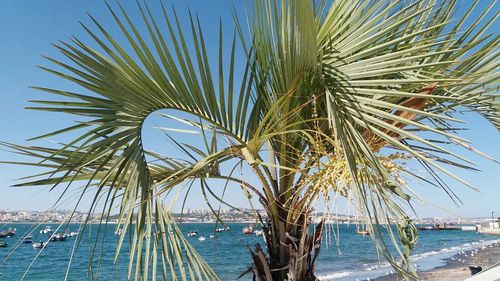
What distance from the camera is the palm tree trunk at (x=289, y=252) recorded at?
1853 mm

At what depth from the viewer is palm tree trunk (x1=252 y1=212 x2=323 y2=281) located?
1.85m

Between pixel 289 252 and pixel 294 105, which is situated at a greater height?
pixel 294 105

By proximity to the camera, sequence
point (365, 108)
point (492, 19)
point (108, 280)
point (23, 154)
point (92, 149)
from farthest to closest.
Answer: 1. point (108, 280)
2. point (492, 19)
3. point (23, 154)
4. point (92, 149)
5. point (365, 108)

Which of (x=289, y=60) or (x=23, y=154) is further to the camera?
(x=23, y=154)

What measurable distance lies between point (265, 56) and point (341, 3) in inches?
14.9

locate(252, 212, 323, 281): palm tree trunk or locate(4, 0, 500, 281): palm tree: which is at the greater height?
locate(4, 0, 500, 281): palm tree

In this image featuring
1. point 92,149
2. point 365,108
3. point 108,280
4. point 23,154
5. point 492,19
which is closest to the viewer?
point 365,108

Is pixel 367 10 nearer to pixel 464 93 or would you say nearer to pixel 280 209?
pixel 464 93

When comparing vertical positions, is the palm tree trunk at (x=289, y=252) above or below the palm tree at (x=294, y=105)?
below

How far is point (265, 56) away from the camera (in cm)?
169

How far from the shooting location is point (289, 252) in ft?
6.14

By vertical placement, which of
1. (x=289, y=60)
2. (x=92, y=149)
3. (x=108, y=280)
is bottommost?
(x=108, y=280)

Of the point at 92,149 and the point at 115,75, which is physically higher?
the point at 115,75

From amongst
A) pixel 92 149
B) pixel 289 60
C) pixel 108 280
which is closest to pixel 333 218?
pixel 289 60
